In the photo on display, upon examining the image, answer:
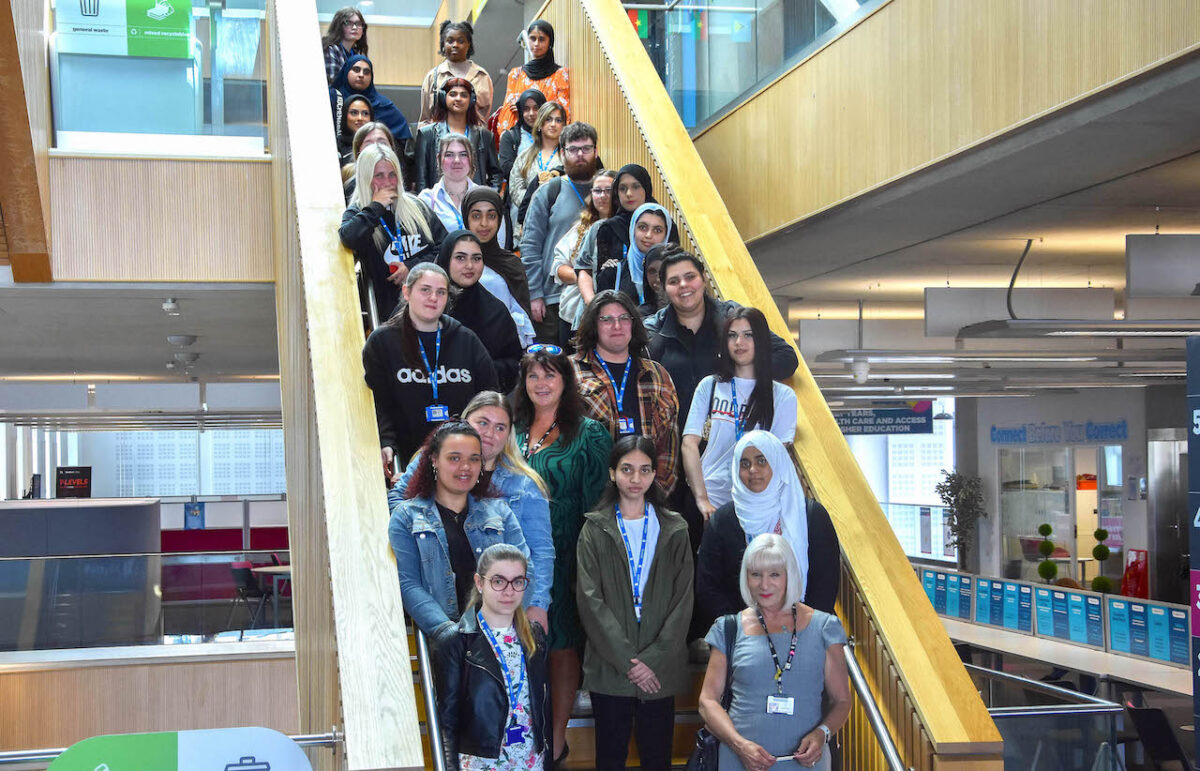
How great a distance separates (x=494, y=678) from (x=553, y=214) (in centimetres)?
348

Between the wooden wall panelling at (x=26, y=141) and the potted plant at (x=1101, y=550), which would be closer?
the wooden wall panelling at (x=26, y=141)

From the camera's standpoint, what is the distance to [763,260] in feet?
30.7

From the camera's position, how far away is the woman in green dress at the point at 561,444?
13.7 ft

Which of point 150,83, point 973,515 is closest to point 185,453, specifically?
point 973,515

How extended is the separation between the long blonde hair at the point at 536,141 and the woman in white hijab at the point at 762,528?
3.55 m

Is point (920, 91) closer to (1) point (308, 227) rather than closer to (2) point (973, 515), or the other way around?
(1) point (308, 227)

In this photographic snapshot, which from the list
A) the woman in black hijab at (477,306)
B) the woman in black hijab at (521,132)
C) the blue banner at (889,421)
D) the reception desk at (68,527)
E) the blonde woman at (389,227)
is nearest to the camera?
the woman in black hijab at (477,306)

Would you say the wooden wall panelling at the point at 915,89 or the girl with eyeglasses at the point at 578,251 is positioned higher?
the wooden wall panelling at the point at 915,89

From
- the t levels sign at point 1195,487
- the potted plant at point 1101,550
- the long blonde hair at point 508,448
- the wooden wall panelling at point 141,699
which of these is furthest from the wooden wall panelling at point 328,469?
the potted plant at point 1101,550

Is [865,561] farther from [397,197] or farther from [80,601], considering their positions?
[80,601]

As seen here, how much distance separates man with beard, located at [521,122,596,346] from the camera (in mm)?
6387

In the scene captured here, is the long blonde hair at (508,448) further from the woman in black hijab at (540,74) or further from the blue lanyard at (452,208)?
the woman in black hijab at (540,74)

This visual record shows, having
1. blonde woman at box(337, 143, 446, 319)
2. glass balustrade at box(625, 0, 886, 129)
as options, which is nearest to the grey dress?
blonde woman at box(337, 143, 446, 319)

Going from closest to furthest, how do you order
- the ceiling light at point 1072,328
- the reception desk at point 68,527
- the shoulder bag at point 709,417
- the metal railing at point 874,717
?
the metal railing at point 874,717 → the shoulder bag at point 709,417 → the ceiling light at point 1072,328 → the reception desk at point 68,527
